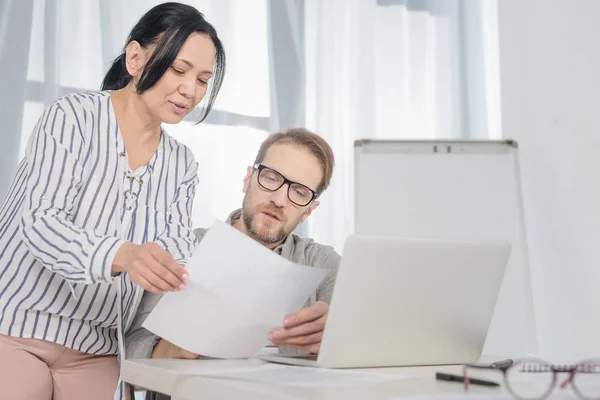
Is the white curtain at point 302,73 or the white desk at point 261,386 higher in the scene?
the white curtain at point 302,73

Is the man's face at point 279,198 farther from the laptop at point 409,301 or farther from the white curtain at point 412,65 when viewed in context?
the white curtain at point 412,65

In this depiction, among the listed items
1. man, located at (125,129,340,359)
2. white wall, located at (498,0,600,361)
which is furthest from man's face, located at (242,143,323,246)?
white wall, located at (498,0,600,361)

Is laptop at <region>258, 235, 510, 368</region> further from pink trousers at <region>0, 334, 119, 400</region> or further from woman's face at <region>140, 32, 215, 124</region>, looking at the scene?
woman's face at <region>140, 32, 215, 124</region>

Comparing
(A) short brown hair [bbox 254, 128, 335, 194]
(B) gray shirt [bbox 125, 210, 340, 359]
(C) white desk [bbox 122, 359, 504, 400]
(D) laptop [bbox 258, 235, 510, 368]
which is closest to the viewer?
(C) white desk [bbox 122, 359, 504, 400]

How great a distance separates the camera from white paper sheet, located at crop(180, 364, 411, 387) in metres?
0.89

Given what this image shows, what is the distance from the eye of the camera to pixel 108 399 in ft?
4.41

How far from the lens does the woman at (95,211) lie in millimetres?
1170

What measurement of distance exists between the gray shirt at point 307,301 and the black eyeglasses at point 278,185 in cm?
17

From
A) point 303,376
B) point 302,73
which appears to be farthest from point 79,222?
point 302,73

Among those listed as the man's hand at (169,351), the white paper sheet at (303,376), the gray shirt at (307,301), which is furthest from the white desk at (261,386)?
the gray shirt at (307,301)

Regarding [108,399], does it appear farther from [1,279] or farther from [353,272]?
[353,272]

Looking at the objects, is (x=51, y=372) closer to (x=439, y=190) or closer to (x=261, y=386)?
(x=261, y=386)

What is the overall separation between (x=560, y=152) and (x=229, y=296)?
1.61 m

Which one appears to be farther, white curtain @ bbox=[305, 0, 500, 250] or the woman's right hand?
white curtain @ bbox=[305, 0, 500, 250]
